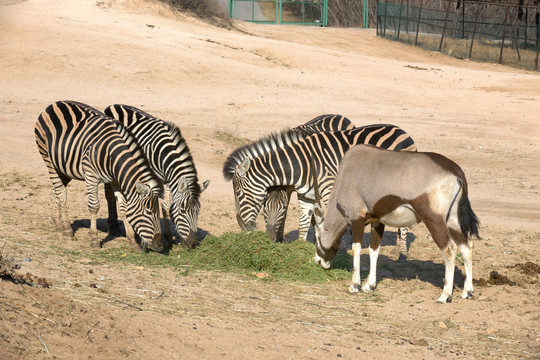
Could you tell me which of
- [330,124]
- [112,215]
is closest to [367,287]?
[330,124]

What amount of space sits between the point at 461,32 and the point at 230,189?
→ 28.8 m

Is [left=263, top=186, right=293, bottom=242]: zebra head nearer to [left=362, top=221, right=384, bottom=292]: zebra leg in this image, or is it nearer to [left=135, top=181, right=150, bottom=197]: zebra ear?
[left=135, top=181, right=150, bottom=197]: zebra ear

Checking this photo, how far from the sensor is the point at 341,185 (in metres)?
8.65

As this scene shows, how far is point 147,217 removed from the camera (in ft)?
31.2

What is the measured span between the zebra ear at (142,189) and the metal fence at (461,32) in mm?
29555

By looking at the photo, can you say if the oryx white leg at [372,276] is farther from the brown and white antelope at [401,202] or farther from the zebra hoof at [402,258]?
the zebra hoof at [402,258]

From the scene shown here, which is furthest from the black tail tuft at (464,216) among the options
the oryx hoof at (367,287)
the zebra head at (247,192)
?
the zebra head at (247,192)

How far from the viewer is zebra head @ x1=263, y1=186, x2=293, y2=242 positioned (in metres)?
10.4

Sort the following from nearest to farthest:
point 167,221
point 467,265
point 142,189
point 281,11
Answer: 1. point 467,265
2. point 142,189
3. point 167,221
4. point 281,11

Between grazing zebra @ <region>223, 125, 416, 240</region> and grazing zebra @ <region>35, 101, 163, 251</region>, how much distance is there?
1.22 metres

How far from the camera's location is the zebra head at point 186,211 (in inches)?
386

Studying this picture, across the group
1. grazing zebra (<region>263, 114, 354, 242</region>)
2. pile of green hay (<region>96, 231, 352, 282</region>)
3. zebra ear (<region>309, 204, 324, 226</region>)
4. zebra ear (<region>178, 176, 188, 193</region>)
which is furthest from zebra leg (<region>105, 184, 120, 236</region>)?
zebra ear (<region>309, 204, 324, 226</region>)

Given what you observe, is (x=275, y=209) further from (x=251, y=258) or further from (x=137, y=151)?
(x=137, y=151)

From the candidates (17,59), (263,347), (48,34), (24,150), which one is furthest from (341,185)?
(48,34)
